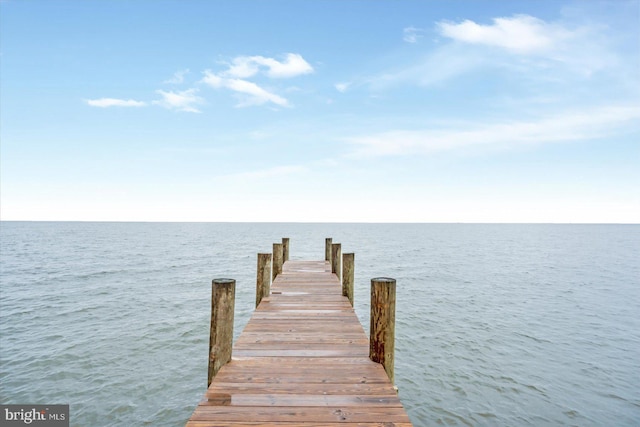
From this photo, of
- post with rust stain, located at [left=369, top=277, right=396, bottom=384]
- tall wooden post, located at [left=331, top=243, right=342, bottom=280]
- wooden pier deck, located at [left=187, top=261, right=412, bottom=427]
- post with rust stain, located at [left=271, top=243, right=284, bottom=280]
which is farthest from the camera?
tall wooden post, located at [left=331, top=243, right=342, bottom=280]

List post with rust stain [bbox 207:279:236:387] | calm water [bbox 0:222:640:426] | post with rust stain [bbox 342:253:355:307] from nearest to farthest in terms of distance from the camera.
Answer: post with rust stain [bbox 207:279:236:387], calm water [bbox 0:222:640:426], post with rust stain [bbox 342:253:355:307]

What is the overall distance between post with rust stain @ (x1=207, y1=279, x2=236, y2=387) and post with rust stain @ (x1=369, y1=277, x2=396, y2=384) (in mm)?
2107

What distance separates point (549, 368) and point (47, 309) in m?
20.8

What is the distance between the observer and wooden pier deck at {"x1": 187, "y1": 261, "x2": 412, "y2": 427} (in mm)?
3541

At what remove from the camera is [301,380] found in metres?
4.35

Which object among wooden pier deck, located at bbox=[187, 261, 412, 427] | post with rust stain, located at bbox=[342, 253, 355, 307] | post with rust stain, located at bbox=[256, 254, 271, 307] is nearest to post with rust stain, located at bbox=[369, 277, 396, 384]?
wooden pier deck, located at bbox=[187, 261, 412, 427]

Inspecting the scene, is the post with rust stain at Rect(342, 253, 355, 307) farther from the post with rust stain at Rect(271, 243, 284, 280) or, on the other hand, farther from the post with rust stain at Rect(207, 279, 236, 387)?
the post with rust stain at Rect(207, 279, 236, 387)

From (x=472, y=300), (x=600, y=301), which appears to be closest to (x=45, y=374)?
(x=472, y=300)

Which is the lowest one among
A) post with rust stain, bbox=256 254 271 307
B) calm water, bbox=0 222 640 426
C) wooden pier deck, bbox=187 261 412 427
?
calm water, bbox=0 222 640 426

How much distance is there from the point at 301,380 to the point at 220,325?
1.42 meters

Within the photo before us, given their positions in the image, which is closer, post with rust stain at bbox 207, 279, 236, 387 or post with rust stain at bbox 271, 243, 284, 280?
post with rust stain at bbox 207, 279, 236, 387

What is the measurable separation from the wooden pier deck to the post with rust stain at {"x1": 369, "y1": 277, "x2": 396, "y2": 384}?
185 mm

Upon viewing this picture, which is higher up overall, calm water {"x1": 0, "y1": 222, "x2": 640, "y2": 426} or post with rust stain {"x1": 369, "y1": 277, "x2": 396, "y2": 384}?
post with rust stain {"x1": 369, "y1": 277, "x2": 396, "y2": 384}

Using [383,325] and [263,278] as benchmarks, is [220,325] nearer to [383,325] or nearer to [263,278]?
[383,325]
